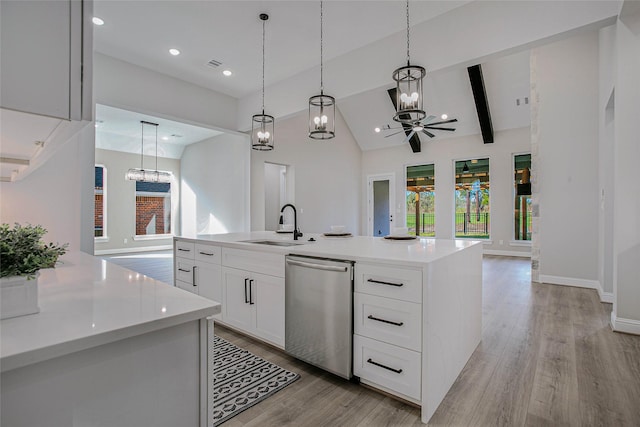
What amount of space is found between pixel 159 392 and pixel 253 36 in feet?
13.5

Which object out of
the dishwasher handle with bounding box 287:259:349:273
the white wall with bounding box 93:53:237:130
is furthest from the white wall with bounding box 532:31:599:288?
the white wall with bounding box 93:53:237:130

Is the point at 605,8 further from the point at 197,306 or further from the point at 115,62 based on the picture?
the point at 115,62

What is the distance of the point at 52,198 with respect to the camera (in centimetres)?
238

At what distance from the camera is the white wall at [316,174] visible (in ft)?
20.6

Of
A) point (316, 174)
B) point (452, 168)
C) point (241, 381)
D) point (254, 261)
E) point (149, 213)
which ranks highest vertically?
point (452, 168)

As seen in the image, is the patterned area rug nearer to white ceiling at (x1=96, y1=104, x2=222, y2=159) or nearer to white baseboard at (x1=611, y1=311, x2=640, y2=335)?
white baseboard at (x1=611, y1=311, x2=640, y2=335)

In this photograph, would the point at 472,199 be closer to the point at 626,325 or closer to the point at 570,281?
the point at 570,281

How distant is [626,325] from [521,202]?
510 cm

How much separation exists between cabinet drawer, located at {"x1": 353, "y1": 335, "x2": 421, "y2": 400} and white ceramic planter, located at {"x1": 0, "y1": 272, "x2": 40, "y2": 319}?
1.52 m

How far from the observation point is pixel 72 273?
132 cm

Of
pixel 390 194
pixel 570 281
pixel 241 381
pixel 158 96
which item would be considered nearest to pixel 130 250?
pixel 158 96

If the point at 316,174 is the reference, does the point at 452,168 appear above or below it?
above

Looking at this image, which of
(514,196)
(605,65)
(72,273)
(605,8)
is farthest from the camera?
(514,196)

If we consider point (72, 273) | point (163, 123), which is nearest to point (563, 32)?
point (72, 273)
